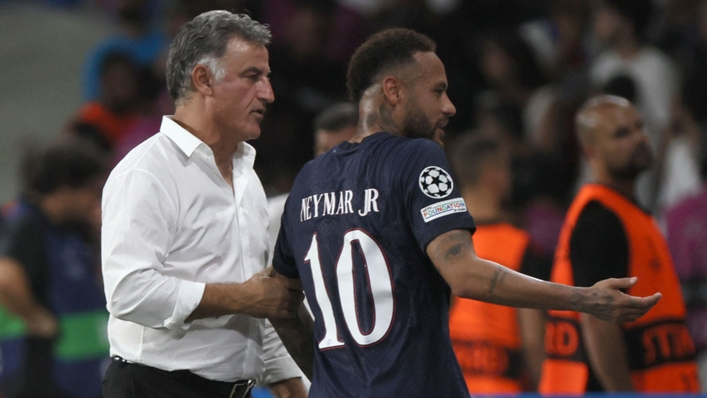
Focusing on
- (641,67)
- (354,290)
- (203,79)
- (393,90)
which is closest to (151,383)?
(354,290)

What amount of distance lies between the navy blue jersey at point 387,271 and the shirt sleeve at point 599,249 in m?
1.79

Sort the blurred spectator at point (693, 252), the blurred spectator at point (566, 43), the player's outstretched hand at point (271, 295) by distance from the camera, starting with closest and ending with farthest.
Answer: the player's outstretched hand at point (271, 295), the blurred spectator at point (693, 252), the blurred spectator at point (566, 43)

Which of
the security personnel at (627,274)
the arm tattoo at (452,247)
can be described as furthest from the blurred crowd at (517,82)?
the arm tattoo at (452,247)

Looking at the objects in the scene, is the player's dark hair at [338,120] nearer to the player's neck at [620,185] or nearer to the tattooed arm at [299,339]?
the player's neck at [620,185]

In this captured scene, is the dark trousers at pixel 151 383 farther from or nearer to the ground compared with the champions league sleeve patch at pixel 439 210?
nearer to the ground

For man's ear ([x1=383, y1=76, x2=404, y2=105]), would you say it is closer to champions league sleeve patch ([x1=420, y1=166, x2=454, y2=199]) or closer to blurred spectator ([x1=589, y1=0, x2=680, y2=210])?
champions league sleeve patch ([x1=420, y1=166, x2=454, y2=199])

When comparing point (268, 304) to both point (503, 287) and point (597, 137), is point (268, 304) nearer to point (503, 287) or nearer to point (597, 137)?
point (503, 287)

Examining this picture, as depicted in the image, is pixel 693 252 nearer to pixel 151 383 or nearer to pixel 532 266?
pixel 532 266

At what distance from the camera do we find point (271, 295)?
3582 millimetres

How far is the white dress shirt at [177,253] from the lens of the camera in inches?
134

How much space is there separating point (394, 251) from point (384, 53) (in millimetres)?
680

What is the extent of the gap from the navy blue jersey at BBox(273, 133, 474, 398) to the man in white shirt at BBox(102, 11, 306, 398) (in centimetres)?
38

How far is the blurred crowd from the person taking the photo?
779 centimetres

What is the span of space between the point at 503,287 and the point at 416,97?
73cm
